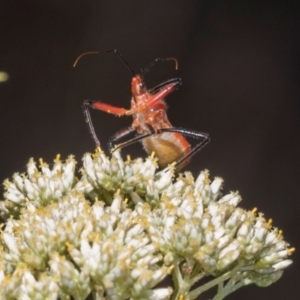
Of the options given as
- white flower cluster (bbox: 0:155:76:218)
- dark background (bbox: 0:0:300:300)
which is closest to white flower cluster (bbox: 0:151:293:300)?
white flower cluster (bbox: 0:155:76:218)

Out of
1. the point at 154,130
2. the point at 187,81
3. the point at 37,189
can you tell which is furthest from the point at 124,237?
the point at 187,81

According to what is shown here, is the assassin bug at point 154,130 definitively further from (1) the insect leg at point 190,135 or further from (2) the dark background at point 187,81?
(2) the dark background at point 187,81

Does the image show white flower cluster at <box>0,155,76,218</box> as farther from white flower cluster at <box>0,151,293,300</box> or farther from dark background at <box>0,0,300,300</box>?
dark background at <box>0,0,300,300</box>

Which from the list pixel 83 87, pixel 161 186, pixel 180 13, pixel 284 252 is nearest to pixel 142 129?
pixel 161 186

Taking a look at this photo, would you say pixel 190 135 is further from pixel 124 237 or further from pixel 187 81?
pixel 187 81

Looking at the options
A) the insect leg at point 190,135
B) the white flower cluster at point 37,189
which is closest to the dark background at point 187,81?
the insect leg at point 190,135
